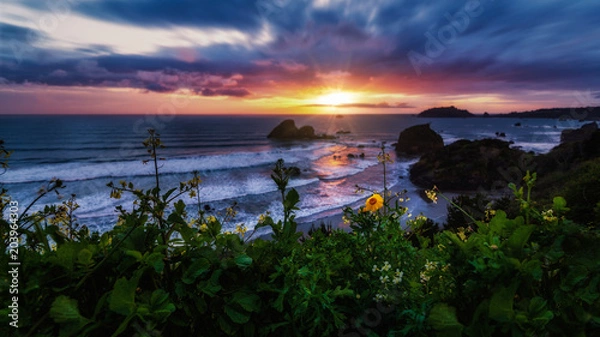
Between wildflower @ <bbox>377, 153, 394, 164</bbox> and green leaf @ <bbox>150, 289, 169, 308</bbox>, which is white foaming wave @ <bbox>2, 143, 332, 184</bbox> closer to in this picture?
wildflower @ <bbox>377, 153, 394, 164</bbox>

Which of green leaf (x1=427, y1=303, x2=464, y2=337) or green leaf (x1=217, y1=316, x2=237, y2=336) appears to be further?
green leaf (x1=217, y1=316, x2=237, y2=336)

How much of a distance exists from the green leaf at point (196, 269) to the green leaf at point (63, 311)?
34 cm

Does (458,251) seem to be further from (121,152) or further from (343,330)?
(121,152)

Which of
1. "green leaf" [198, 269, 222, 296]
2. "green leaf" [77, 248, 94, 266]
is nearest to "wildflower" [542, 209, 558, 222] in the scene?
"green leaf" [198, 269, 222, 296]

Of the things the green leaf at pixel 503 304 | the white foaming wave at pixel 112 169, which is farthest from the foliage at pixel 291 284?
the white foaming wave at pixel 112 169

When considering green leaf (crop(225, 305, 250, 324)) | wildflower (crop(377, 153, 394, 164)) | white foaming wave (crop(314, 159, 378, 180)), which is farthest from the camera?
white foaming wave (crop(314, 159, 378, 180))

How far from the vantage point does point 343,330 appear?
1.34m

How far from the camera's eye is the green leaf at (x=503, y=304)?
39.6 inches

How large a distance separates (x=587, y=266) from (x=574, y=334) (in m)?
0.23

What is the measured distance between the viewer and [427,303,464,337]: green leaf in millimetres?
1070

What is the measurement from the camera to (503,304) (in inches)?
39.8

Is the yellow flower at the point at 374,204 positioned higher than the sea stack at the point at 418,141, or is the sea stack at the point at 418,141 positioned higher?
the yellow flower at the point at 374,204

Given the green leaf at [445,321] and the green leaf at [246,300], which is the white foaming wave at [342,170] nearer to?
the green leaf at [246,300]

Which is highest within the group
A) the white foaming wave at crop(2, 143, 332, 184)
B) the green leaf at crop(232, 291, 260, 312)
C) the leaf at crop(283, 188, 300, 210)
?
the leaf at crop(283, 188, 300, 210)
